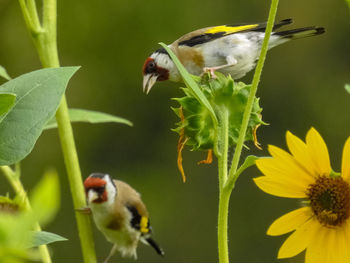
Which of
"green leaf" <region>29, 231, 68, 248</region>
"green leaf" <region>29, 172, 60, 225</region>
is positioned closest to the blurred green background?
"green leaf" <region>29, 231, 68, 248</region>

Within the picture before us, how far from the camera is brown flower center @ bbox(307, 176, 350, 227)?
0.43m

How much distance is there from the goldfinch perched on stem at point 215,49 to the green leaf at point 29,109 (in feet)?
2.31

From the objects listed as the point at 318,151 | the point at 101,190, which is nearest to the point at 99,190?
the point at 101,190

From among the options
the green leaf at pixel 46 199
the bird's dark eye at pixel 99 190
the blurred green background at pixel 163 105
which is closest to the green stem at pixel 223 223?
the green leaf at pixel 46 199

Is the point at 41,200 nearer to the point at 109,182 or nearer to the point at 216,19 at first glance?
the point at 109,182

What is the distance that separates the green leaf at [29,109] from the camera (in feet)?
1.24

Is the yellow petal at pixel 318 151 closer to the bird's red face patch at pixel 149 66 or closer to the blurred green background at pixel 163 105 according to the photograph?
the bird's red face patch at pixel 149 66

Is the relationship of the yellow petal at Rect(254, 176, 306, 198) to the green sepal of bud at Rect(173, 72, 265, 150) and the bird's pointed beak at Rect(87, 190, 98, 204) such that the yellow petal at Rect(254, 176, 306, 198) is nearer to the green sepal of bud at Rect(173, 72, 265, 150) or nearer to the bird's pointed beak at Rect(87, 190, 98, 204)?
the green sepal of bud at Rect(173, 72, 265, 150)

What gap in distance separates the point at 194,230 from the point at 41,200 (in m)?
3.77

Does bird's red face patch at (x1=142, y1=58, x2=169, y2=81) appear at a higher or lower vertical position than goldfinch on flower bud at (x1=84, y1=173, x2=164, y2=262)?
higher

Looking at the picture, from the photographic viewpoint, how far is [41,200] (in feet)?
0.55

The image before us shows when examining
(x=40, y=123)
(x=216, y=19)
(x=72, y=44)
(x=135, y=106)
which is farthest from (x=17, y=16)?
(x=40, y=123)

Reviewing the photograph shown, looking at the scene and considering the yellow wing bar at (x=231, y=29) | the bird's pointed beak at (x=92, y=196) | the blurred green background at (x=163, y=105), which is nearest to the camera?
the yellow wing bar at (x=231, y=29)

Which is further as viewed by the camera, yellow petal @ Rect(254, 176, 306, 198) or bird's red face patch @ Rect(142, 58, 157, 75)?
bird's red face patch @ Rect(142, 58, 157, 75)
